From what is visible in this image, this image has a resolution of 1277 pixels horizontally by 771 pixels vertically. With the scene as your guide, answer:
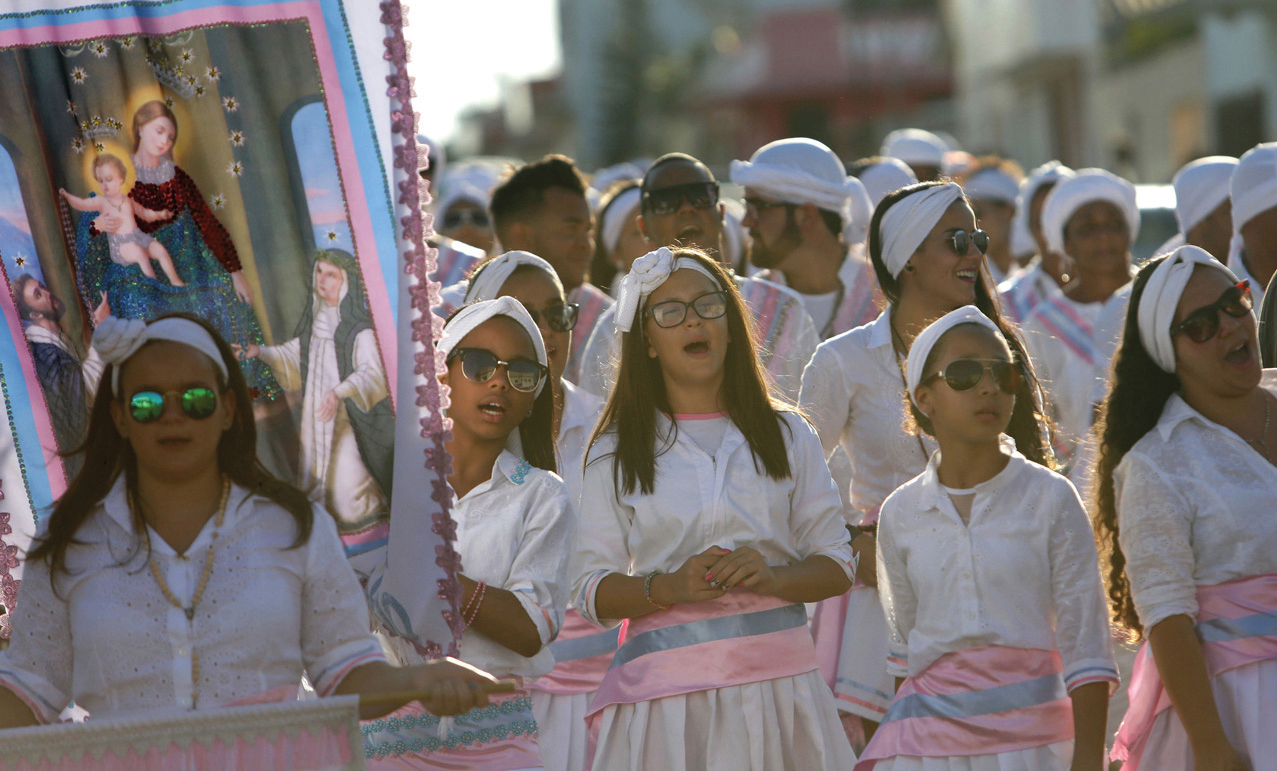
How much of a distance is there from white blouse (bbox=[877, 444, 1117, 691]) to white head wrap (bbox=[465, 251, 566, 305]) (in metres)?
1.70

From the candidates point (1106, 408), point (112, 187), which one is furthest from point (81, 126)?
point (1106, 408)

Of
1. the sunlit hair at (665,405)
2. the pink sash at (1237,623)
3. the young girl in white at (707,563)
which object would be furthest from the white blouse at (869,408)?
the pink sash at (1237,623)

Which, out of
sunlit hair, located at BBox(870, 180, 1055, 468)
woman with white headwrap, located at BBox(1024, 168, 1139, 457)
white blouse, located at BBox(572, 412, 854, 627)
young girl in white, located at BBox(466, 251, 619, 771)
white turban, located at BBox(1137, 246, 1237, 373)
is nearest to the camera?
white blouse, located at BBox(572, 412, 854, 627)

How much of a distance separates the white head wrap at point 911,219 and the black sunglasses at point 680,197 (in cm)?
120

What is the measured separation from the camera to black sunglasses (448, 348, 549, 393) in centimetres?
434

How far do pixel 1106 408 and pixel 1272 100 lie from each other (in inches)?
966

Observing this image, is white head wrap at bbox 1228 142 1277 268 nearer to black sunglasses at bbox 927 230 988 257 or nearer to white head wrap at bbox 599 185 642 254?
black sunglasses at bbox 927 230 988 257

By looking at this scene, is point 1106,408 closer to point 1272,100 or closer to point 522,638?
point 522,638

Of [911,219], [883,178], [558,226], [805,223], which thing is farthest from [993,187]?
[911,219]

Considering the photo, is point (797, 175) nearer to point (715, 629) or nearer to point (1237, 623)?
point (715, 629)

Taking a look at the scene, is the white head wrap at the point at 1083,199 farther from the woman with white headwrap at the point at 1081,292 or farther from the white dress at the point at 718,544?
the white dress at the point at 718,544

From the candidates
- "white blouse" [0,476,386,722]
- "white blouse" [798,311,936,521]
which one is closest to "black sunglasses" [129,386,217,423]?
"white blouse" [0,476,386,722]

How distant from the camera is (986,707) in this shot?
13.7ft

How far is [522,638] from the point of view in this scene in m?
3.95
